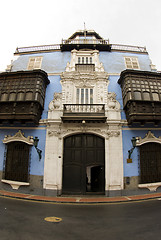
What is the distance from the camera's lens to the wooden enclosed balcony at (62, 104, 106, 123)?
10461 mm

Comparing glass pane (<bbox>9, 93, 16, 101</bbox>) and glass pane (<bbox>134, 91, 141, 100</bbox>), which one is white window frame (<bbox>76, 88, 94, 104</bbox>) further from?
glass pane (<bbox>9, 93, 16, 101</bbox>)

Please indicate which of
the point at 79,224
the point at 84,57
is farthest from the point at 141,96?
the point at 79,224

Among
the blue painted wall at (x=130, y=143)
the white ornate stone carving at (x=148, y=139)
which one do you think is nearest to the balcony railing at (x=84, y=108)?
the blue painted wall at (x=130, y=143)

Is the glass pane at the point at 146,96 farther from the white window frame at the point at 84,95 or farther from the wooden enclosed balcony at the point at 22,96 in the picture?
the wooden enclosed balcony at the point at 22,96

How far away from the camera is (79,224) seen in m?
5.16

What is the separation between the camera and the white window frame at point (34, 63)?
1441 cm

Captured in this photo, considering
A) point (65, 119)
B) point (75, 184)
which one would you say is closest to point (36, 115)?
point (65, 119)

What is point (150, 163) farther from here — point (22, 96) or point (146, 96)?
point (22, 96)

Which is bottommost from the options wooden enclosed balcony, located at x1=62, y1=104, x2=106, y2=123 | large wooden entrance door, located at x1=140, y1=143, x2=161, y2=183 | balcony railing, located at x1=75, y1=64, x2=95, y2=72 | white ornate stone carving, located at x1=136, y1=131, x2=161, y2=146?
large wooden entrance door, located at x1=140, y1=143, x2=161, y2=183

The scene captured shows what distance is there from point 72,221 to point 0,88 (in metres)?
11.6

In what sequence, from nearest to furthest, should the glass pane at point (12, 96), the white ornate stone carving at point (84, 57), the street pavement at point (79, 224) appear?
1. the street pavement at point (79, 224)
2. the glass pane at point (12, 96)
3. the white ornate stone carving at point (84, 57)

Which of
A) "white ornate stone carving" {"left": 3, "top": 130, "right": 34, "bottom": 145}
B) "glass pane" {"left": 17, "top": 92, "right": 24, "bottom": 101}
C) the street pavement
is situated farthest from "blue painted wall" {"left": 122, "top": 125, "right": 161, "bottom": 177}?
"glass pane" {"left": 17, "top": 92, "right": 24, "bottom": 101}

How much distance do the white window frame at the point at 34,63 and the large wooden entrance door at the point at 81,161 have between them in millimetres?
8953

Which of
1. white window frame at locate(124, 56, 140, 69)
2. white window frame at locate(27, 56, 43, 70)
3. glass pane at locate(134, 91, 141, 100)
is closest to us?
glass pane at locate(134, 91, 141, 100)
